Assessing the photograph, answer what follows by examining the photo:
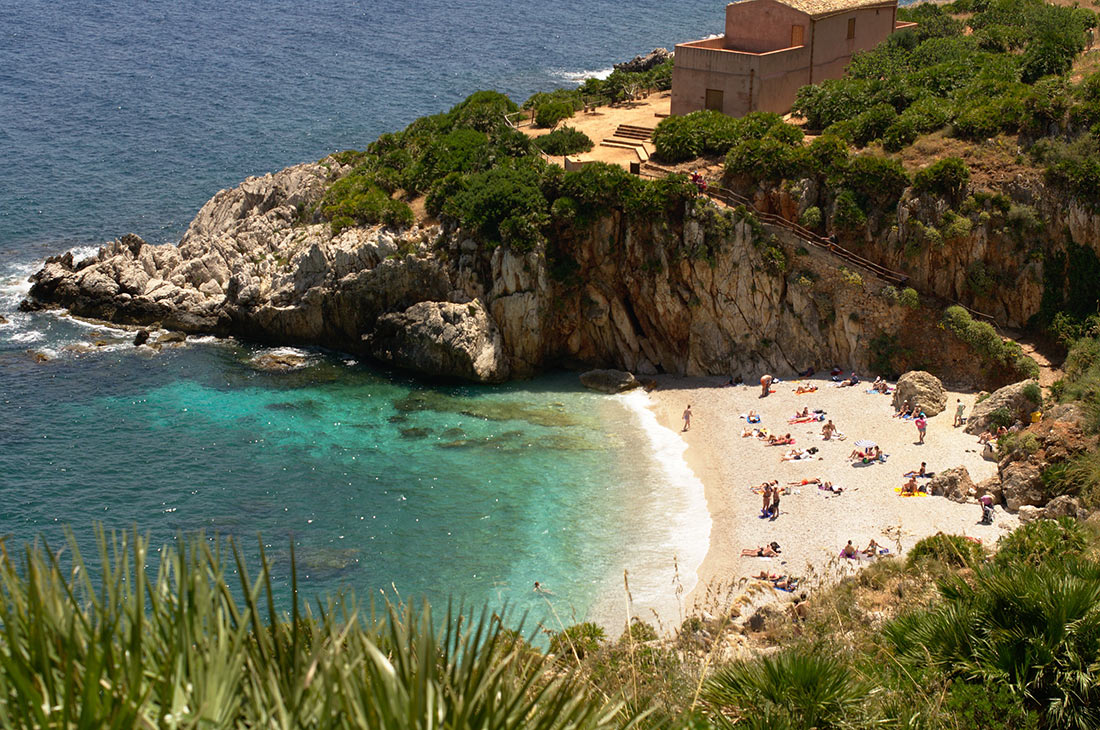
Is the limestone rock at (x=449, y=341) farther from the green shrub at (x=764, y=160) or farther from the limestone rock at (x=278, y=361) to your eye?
the green shrub at (x=764, y=160)

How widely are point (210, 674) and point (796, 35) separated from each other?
49093 mm

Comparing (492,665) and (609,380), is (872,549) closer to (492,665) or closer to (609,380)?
(609,380)

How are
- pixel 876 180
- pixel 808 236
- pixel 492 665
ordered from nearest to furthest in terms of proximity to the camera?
pixel 492 665, pixel 876 180, pixel 808 236

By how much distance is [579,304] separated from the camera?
45.9 m

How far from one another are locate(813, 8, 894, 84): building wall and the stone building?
0.17 feet

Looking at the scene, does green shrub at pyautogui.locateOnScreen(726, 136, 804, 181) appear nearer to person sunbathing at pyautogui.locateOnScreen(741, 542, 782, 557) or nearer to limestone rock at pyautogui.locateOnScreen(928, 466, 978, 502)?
limestone rock at pyautogui.locateOnScreen(928, 466, 978, 502)

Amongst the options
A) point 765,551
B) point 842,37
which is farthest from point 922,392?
point 842,37

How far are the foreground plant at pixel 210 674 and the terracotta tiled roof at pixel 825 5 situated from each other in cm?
4726

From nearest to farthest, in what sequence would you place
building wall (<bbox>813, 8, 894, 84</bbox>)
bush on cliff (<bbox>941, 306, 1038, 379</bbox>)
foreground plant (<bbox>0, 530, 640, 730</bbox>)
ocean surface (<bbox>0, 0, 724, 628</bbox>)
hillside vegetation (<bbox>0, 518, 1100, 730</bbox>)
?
1. foreground plant (<bbox>0, 530, 640, 730</bbox>)
2. hillside vegetation (<bbox>0, 518, 1100, 730</bbox>)
3. ocean surface (<bbox>0, 0, 724, 628</bbox>)
4. bush on cliff (<bbox>941, 306, 1038, 379</bbox>)
5. building wall (<bbox>813, 8, 894, 84</bbox>)

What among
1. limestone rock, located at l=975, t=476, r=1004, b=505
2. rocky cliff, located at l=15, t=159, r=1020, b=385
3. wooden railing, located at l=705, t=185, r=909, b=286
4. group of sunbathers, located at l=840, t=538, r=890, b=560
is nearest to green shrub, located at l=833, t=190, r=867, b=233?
wooden railing, located at l=705, t=185, r=909, b=286

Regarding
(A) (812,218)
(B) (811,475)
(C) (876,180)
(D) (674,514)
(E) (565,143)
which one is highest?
(E) (565,143)

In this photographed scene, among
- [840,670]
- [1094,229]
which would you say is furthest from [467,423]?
[840,670]

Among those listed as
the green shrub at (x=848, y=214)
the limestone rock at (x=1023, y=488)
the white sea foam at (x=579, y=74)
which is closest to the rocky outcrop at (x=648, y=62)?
the white sea foam at (x=579, y=74)

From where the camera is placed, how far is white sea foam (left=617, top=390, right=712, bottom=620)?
3098 cm
